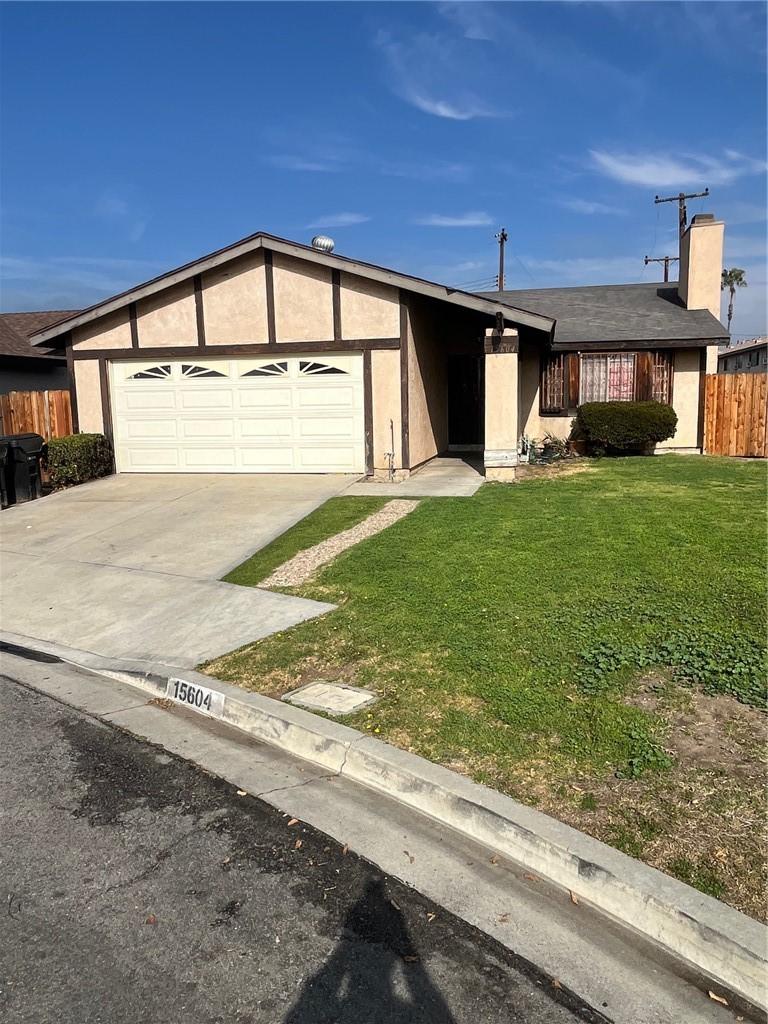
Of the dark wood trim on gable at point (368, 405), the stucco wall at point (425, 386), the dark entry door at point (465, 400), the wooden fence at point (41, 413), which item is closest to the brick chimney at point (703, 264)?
the dark entry door at point (465, 400)

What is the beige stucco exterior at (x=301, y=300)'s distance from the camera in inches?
551

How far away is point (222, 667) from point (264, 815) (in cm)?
210

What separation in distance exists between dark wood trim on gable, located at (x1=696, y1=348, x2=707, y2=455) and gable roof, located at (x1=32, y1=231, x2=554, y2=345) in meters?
5.03

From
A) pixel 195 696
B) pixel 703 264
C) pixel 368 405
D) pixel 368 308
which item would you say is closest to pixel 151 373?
pixel 368 405

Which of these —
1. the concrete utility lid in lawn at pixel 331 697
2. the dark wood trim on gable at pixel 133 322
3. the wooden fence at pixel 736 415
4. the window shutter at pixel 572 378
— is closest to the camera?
the concrete utility lid in lawn at pixel 331 697

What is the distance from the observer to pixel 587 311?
63.3ft

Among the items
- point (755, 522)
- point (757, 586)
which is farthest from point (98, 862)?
point (755, 522)

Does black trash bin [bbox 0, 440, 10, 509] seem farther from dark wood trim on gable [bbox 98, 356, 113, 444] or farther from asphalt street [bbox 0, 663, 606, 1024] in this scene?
asphalt street [bbox 0, 663, 606, 1024]

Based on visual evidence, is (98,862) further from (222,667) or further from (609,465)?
(609,465)

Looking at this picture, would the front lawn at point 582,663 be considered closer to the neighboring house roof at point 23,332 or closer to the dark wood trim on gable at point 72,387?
the dark wood trim on gable at point 72,387

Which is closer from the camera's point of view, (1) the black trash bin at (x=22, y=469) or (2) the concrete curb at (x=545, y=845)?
(2) the concrete curb at (x=545, y=845)

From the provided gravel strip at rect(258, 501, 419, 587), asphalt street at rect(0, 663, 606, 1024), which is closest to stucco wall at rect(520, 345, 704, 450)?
gravel strip at rect(258, 501, 419, 587)

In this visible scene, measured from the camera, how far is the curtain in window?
55.8ft

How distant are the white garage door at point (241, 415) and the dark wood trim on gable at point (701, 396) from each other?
25.8 ft
